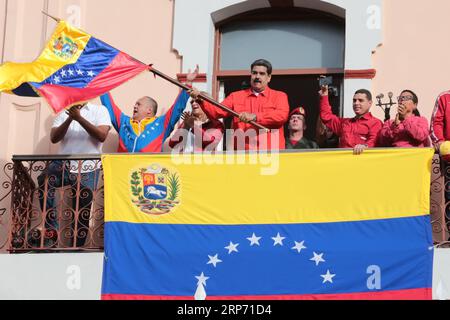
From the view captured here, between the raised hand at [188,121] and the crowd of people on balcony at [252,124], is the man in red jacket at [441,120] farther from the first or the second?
the raised hand at [188,121]

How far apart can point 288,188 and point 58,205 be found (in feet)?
7.81

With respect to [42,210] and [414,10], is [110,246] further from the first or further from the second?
[414,10]

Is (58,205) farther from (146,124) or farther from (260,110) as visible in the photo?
(260,110)

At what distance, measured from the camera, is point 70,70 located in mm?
12906

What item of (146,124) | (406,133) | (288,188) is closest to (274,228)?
(288,188)

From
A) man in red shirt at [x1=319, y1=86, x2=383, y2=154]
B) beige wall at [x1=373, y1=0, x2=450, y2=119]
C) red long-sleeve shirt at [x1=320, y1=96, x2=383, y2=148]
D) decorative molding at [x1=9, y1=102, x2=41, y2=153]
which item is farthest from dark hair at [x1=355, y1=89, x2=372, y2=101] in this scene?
decorative molding at [x1=9, y1=102, x2=41, y2=153]

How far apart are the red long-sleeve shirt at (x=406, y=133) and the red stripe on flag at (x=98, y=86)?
97.1 inches

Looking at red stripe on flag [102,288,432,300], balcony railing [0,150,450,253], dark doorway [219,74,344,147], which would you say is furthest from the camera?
dark doorway [219,74,344,147]

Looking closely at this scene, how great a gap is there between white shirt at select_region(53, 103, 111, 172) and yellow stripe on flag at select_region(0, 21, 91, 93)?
0.81 meters

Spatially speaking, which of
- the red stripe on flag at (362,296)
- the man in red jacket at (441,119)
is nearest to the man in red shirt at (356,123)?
the man in red jacket at (441,119)

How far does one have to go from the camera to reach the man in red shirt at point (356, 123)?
12.8 m

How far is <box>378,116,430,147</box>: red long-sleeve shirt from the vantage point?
12273 mm

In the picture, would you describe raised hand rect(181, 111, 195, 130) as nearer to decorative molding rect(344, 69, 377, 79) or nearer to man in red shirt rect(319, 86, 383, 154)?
man in red shirt rect(319, 86, 383, 154)

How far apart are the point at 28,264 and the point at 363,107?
12.0 feet
